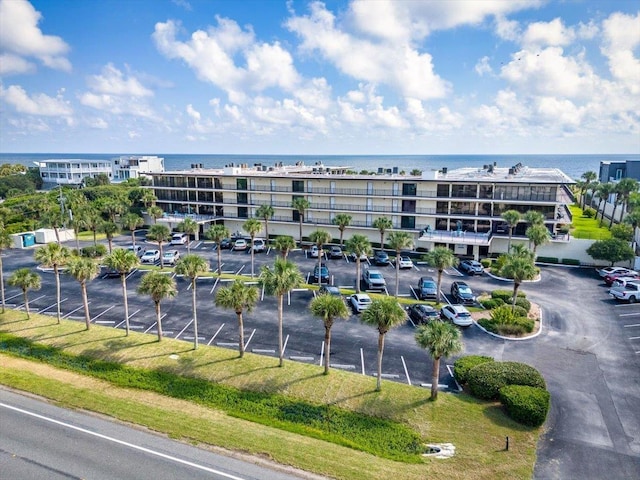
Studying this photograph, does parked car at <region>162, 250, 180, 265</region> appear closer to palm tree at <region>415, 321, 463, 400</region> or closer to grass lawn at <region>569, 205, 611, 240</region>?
palm tree at <region>415, 321, 463, 400</region>

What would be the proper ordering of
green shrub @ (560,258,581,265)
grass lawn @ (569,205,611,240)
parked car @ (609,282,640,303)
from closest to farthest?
parked car @ (609,282,640,303) → green shrub @ (560,258,581,265) → grass lawn @ (569,205,611,240)

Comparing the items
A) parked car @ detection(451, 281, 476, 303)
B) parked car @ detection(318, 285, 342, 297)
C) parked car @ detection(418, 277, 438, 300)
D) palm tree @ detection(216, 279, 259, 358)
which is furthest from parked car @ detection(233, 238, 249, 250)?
palm tree @ detection(216, 279, 259, 358)

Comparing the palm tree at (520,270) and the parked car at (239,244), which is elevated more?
the palm tree at (520,270)

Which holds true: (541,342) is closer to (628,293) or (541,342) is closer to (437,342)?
(437,342)

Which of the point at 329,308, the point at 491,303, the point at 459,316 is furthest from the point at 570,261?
the point at 329,308

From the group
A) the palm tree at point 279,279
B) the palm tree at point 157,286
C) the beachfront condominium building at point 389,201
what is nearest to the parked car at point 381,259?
the beachfront condominium building at point 389,201

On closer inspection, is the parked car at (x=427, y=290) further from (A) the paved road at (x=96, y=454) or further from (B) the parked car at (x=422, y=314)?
(A) the paved road at (x=96, y=454)
